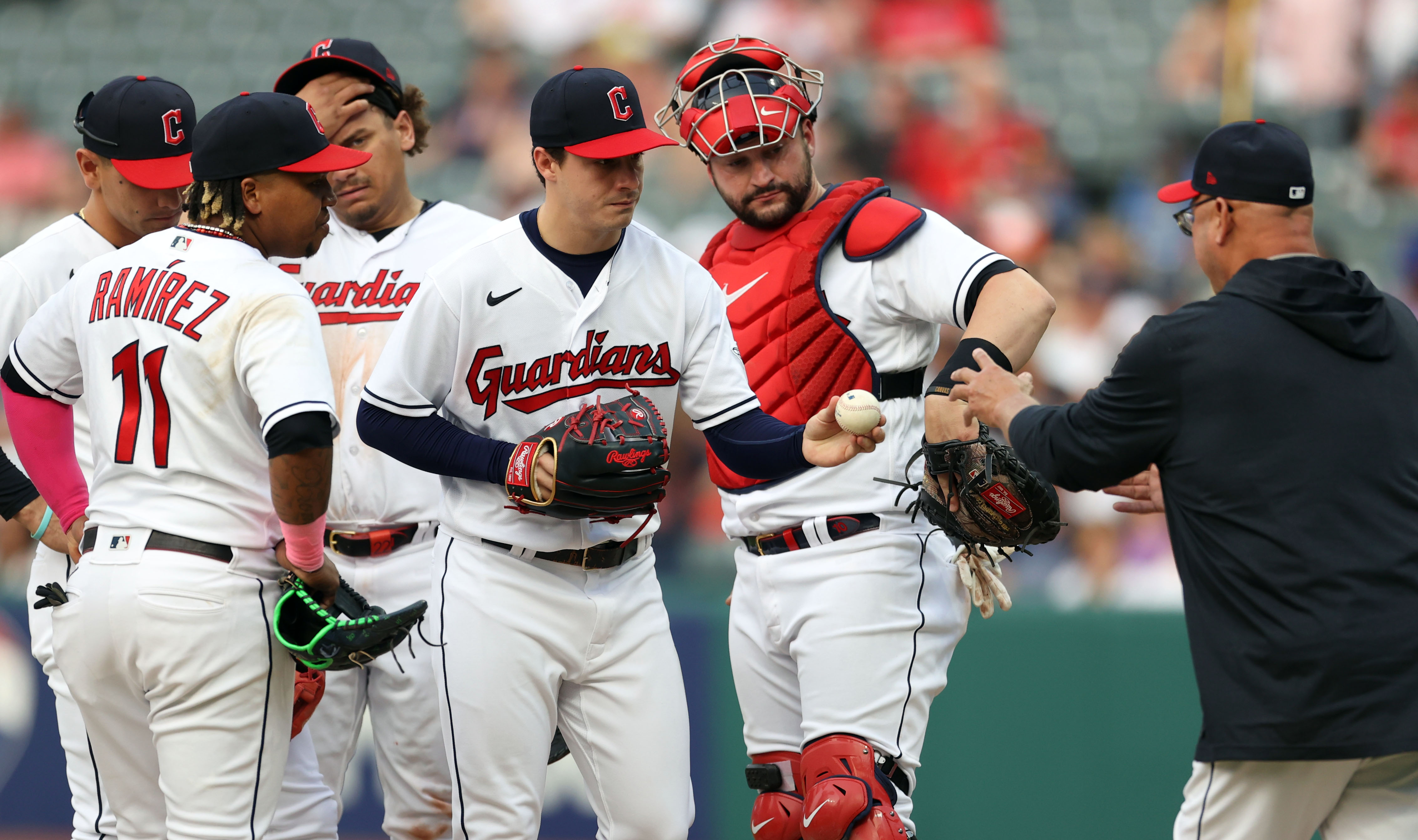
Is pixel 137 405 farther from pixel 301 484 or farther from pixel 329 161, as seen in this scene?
pixel 329 161

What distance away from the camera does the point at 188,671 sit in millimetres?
3146

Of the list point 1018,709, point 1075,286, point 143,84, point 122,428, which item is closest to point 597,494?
point 122,428

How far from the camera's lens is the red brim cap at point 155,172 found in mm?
3797

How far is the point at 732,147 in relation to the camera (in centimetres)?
416

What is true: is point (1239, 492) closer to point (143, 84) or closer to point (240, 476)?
point (240, 476)

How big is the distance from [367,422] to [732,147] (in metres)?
1.37

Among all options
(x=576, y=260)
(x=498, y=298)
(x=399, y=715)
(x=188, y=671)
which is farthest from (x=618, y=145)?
(x=399, y=715)

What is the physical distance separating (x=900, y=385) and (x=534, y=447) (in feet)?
4.02

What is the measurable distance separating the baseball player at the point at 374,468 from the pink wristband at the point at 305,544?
0.74 m

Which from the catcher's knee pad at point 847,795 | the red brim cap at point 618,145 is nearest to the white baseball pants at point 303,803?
the catcher's knee pad at point 847,795

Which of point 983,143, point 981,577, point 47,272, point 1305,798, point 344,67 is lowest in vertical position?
point 1305,798

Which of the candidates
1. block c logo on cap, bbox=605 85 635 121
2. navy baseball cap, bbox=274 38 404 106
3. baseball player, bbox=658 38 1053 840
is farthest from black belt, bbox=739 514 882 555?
navy baseball cap, bbox=274 38 404 106

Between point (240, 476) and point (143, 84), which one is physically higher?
point (143, 84)

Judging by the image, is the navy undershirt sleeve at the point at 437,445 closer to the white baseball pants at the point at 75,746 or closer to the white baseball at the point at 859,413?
the white baseball at the point at 859,413
